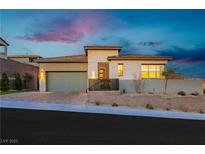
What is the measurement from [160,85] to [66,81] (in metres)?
9.97

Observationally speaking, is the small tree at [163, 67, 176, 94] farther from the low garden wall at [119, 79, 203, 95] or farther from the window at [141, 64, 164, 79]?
the window at [141, 64, 164, 79]

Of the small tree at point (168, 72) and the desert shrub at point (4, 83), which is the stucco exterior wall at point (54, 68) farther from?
the small tree at point (168, 72)

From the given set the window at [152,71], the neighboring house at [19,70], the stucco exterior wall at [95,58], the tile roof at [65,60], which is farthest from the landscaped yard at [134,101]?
the neighboring house at [19,70]

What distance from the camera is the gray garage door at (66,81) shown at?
80.3 feet

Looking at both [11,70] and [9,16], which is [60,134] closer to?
[9,16]

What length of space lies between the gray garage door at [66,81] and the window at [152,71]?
6401 millimetres

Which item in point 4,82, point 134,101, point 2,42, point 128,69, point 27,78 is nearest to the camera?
point 134,101

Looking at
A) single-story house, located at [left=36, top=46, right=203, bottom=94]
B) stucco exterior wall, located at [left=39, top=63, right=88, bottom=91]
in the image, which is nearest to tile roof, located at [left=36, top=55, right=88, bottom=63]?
single-story house, located at [left=36, top=46, right=203, bottom=94]

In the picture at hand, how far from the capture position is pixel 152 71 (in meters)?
23.0

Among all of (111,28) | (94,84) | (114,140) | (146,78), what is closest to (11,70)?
(94,84)

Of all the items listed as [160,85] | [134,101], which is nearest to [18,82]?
[134,101]

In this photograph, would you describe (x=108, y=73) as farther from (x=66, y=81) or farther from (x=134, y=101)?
(x=134, y=101)

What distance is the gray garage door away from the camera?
2448 cm
